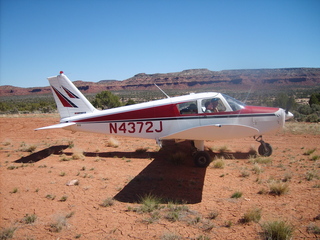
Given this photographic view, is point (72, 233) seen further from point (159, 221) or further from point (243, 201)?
point (243, 201)

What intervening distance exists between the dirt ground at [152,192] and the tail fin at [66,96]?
1.84 meters

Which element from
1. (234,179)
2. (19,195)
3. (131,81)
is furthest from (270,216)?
(131,81)

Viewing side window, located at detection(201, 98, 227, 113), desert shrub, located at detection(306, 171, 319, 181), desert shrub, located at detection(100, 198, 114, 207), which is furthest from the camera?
side window, located at detection(201, 98, 227, 113)

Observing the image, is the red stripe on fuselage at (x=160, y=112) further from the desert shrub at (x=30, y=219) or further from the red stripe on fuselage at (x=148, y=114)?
the desert shrub at (x=30, y=219)

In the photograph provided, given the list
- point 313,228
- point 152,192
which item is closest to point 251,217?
point 313,228

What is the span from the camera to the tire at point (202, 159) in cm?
771

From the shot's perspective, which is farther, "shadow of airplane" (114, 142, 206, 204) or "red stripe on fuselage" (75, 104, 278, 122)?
"red stripe on fuselage" (75, 104, 278, 122)

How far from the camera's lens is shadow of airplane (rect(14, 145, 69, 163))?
8.78 metres

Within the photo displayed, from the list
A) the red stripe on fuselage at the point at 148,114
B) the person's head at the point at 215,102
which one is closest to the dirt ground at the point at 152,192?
the red stripe on fuselage at the point at 148,114

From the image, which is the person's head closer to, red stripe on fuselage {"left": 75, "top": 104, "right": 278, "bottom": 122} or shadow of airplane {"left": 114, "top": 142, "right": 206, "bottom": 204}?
red stripe on fuselage {"left": 75, "top": 104, "right": 278, "bottom": 122}

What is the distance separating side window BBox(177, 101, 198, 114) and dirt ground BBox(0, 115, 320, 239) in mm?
1831

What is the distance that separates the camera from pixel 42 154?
31.6 feet

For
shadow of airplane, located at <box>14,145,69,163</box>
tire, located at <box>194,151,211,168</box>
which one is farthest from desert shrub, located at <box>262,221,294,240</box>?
shadow of airplane, located at <box>14,145,69,163</box>

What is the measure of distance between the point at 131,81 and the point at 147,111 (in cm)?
13946
